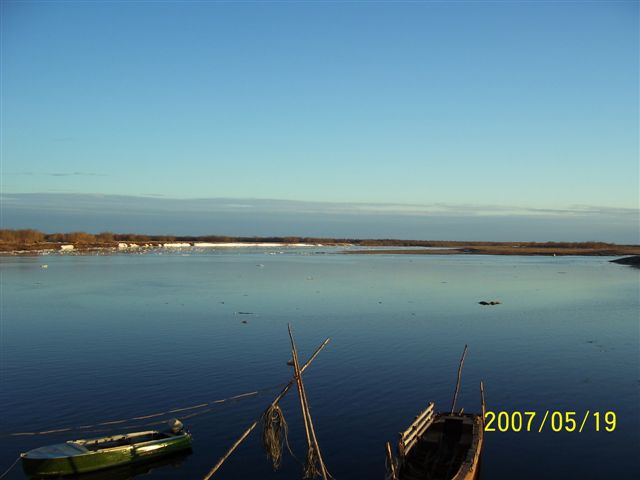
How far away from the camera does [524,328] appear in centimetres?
3050

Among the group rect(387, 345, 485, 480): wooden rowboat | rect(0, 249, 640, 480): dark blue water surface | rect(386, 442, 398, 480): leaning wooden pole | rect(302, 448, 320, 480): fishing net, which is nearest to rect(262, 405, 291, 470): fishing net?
rect(302, 448, 320, 480): fishing net

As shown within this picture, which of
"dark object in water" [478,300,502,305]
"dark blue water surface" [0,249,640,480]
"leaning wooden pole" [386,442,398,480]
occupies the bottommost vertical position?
"dark blue water surface" [0,249,640,480]

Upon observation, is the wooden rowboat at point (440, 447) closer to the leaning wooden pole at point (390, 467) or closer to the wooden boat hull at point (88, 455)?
the leaning wooden pole at point (390, 467)

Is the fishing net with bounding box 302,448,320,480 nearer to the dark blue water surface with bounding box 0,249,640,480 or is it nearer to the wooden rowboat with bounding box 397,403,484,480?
the dark blue water surface with bounding box 0,249,640,480

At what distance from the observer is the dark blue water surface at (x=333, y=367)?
14.0 metres

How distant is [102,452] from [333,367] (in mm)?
10285

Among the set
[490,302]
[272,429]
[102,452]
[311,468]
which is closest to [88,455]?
[102,452]

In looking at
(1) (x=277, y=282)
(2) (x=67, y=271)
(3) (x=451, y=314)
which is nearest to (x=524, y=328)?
(3) (x=451, y=314)

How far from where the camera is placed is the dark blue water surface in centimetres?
1400

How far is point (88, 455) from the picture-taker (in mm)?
12641

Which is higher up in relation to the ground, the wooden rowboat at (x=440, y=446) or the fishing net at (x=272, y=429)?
the fishing net at (x=272, y=429)

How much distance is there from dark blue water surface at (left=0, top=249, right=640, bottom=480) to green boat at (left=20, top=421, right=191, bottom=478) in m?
0.55

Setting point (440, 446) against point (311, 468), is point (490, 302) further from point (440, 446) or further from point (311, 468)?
point (311, 468)

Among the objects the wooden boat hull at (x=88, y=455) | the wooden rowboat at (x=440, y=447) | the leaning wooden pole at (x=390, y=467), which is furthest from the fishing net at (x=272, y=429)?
the wooden boat hull at (x=88, y=455)
